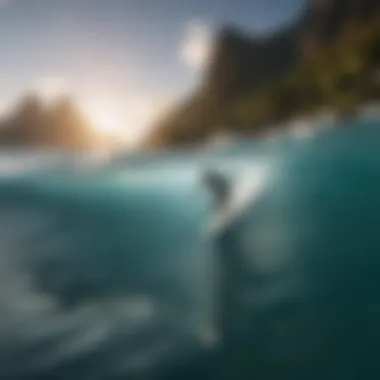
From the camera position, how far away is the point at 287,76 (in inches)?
62.1

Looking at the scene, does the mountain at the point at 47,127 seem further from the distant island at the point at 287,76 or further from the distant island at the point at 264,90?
the distant island at the point at 287,76

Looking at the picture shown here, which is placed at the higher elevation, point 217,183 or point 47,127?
point 47,127

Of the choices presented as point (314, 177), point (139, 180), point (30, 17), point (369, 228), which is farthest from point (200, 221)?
point (30, 17)

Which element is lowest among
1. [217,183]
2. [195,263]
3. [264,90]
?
[195,263]

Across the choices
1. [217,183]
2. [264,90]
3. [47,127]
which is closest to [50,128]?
[47,127]

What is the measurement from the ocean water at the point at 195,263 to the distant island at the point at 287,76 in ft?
0.20

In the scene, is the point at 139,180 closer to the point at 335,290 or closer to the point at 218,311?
the point at 218,311

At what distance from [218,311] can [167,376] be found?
0.62 ft

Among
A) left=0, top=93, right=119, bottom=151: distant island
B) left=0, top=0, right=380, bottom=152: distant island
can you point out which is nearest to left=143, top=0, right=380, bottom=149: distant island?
left=0, top=0, right=380, bottom=152: distant island

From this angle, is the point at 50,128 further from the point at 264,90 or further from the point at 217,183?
the point at 264,90

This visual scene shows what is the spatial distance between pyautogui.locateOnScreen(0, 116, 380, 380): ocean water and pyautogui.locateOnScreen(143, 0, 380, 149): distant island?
0.20 ft

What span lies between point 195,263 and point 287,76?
0.53 meters

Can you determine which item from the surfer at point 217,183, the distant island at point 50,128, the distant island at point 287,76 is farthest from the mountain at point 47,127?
the surfer at point 217,183

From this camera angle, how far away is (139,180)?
154 cm
